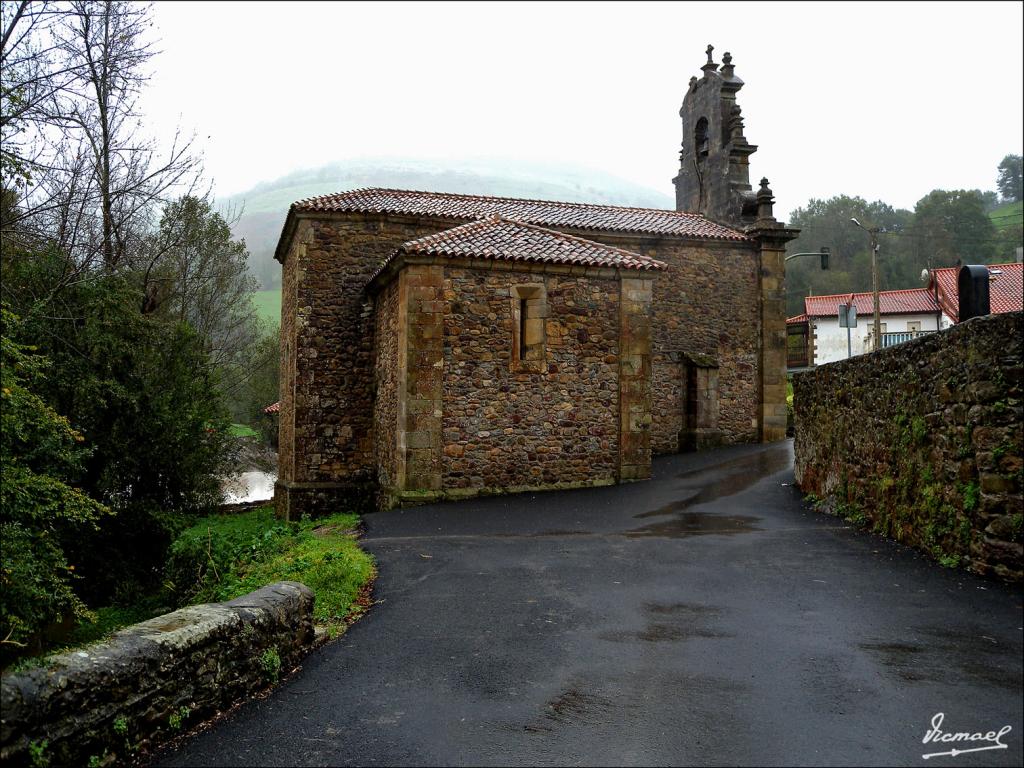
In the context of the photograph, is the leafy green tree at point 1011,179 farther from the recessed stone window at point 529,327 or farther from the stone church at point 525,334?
the recessed stone window at point 529,327

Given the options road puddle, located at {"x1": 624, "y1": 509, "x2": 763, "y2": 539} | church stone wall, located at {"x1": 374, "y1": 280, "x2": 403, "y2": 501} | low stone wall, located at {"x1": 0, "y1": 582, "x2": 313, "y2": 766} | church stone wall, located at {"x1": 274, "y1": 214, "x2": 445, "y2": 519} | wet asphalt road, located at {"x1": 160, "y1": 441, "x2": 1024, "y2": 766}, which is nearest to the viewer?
low stone wall, located at {"x1": 0, "y1": 582, "x2": 313, "y2": 766}

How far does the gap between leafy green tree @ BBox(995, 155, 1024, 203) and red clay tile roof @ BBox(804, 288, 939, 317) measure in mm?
41662

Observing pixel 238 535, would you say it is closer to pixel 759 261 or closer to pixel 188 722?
pixel 188 722

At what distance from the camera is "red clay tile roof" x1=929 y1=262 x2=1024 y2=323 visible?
29.9 m

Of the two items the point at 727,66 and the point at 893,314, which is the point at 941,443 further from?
the point at 893,314

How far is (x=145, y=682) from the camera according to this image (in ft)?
13.7

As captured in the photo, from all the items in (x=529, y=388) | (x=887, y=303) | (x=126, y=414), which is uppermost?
(x=887, y=303)

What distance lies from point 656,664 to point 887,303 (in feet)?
128

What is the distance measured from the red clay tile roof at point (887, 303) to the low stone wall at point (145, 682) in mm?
37128

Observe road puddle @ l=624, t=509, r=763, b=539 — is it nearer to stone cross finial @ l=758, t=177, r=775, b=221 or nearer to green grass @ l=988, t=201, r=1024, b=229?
stone cross finial @ l=758, t=177, r=775, b=221

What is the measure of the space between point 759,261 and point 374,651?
694 inches

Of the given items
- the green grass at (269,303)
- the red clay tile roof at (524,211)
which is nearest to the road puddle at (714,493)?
the red clay tile roof at (524,211)

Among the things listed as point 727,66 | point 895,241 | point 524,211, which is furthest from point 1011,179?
point 524,211

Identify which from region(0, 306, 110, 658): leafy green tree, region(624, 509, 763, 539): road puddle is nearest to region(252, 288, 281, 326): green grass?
region(624, 509, 763, 539): road puddle
